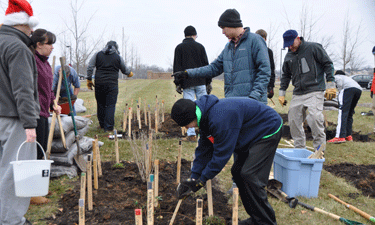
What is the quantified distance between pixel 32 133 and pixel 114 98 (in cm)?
397

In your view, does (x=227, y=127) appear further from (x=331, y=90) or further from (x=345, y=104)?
(x=345, y=104)

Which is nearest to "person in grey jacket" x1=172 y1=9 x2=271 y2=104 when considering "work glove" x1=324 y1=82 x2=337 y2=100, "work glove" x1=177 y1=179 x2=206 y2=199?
"work glove" x1=177 y1=179 x2=206 y2=199

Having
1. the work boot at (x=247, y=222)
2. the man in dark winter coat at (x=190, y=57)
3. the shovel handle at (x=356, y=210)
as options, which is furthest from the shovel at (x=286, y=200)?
the man in dark winter coat at (x=190, y=57)

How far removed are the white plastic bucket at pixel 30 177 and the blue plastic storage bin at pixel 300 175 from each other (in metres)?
2.48

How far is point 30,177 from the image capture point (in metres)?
2.28

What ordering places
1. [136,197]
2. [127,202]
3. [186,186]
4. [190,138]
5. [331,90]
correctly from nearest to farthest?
[186,186] → [127,202] → [136,197] → [331,90] → [190,138]

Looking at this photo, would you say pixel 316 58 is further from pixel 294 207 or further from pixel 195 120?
pixel 195 120

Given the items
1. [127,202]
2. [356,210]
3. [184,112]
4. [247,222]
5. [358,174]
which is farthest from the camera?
[358,174]

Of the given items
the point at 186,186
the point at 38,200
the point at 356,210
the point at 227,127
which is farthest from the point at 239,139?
the point at 38,200

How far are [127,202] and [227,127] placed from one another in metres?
1.57

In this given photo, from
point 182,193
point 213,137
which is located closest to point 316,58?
point 213,137

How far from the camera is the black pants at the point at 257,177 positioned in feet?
7.86

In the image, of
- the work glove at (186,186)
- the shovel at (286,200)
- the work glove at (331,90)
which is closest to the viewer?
the work glove at (186,186)

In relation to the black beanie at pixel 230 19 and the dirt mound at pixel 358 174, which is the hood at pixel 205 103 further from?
the dirt mound at pixel 358 174
